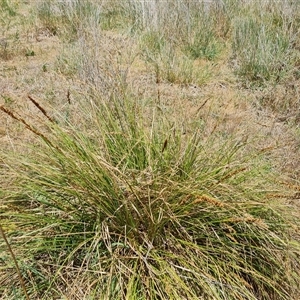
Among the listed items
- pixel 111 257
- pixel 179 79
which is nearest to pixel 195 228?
pixel 111 257

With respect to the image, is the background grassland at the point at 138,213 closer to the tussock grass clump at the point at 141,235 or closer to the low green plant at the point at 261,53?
the tussock grass clump at the point at 141,235

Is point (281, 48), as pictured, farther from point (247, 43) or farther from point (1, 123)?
point (1, 123)

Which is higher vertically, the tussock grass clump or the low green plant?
the tussock grass clump

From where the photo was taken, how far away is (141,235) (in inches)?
61.4

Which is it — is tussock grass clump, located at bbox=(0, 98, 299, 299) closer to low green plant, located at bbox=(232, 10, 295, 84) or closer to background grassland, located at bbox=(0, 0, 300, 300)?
background grassland, located at bbox=(0, 0, 300, 300)

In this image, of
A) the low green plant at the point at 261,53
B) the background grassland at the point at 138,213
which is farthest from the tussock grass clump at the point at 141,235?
the low green plant at the point at 261,53

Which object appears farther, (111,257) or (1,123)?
(1,123)

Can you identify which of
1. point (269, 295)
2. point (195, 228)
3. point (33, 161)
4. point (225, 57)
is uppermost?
point (33, 161)

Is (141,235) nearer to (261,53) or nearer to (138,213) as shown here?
(138,213)

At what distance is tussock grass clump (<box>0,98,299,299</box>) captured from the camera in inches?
57.2

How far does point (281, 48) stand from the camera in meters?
3.91

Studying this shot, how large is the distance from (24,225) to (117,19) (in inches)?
178

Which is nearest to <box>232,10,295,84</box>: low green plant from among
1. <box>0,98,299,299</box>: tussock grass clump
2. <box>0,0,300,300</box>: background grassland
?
<box>0,0,300,300</box>: background grassland

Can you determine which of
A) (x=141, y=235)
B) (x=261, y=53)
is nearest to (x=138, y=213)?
(x=141, y=235)
